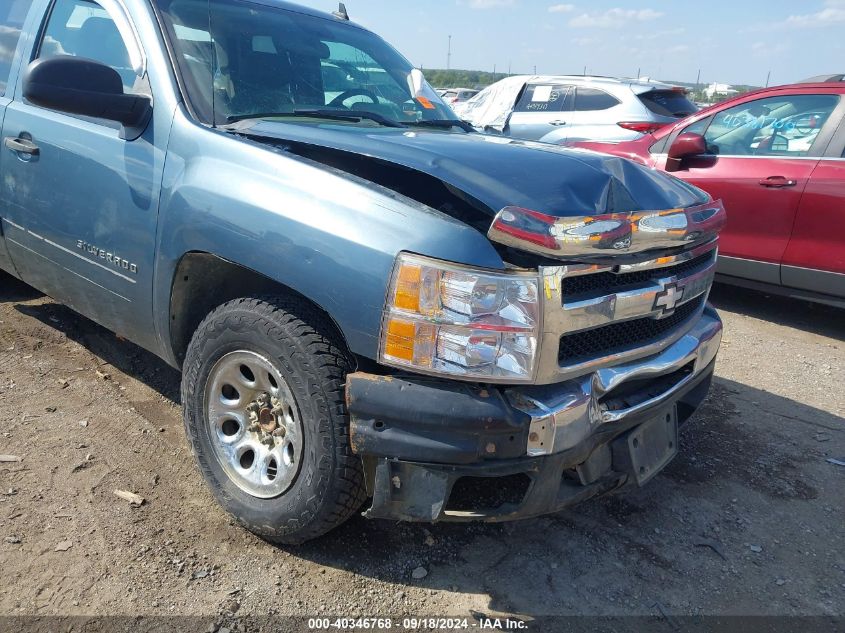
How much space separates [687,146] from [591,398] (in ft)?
12.7

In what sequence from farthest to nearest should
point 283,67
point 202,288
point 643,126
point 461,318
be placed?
1. point 643,126
2. point 283,67
3. point 202,288
4. point 461,318

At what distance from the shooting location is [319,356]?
2.17m

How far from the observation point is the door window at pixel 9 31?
3.58m

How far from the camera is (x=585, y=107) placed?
30.2ft

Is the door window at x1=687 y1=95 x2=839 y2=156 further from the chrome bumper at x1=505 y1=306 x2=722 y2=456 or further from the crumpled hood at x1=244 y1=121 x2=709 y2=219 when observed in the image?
the chrome bumper at x1=505 y1=306 x2=722 y2=456

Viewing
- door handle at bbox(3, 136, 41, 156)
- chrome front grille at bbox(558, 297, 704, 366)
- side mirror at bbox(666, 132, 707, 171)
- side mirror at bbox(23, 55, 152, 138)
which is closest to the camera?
chrome front grille at bbox(558, 297, 704, 366)

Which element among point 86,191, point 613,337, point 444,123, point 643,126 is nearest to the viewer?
point 613,337

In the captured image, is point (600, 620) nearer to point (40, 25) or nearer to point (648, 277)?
point (648, 277)

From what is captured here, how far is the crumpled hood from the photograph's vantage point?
2.20 meters

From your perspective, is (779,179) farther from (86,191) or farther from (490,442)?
(86,191)

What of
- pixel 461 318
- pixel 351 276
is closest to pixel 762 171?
pixel 461 318

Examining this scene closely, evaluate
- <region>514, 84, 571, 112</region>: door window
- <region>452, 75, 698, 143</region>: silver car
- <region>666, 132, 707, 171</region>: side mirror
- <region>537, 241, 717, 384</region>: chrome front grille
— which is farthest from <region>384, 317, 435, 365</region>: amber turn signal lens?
<region>514, 84, 571, 112</region>: door window

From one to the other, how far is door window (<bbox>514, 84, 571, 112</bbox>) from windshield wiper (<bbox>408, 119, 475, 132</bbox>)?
6.27 meters

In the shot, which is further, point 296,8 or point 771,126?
point 771,126
